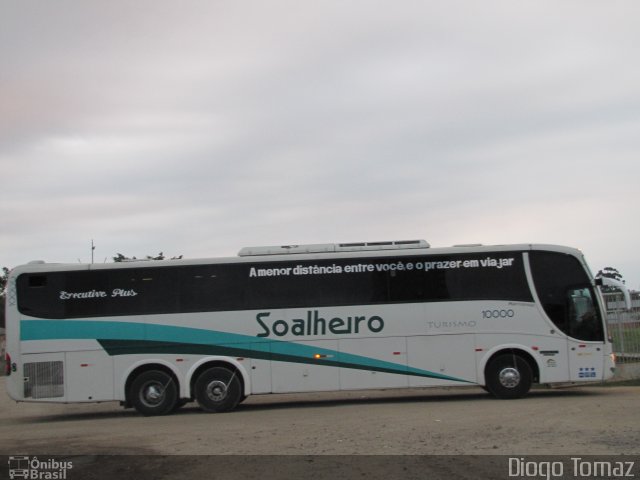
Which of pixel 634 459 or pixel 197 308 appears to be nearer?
pixel 634 459

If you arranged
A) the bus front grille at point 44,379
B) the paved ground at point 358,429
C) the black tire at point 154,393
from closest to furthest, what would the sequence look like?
the paved ground at point 358,429
the bus front grille at point 44,379
the black tire at point 154,393

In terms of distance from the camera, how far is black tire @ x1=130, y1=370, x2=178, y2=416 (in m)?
14.0

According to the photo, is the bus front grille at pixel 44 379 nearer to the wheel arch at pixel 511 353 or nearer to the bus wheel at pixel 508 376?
the wheel arch at pixel 511 353

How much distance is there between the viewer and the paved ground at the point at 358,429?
877 centimetres

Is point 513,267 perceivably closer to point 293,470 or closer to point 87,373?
point 293,470

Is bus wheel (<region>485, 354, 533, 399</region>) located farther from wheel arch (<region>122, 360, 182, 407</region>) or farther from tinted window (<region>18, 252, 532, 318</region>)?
wheel arch (<region>122, 360, 182, 407</region>)

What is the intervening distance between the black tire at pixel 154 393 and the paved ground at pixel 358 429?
0.31 meters

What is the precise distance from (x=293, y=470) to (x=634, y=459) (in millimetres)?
3943

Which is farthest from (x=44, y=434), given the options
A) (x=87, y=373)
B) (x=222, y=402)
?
(x=222, y=402)

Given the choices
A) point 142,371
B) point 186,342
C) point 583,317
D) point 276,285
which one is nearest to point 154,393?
point 142,371

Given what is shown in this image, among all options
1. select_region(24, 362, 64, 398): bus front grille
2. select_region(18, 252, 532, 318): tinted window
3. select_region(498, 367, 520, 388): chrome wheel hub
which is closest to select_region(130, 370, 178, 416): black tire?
select_region(18, 252, 532, 318): tinted window

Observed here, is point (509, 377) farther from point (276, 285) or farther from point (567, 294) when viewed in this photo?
point (276, 285)

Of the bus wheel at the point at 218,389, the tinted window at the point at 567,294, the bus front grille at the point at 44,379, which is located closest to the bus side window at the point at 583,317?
the tinted window at the point at 567,294

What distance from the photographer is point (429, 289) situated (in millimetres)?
14320
